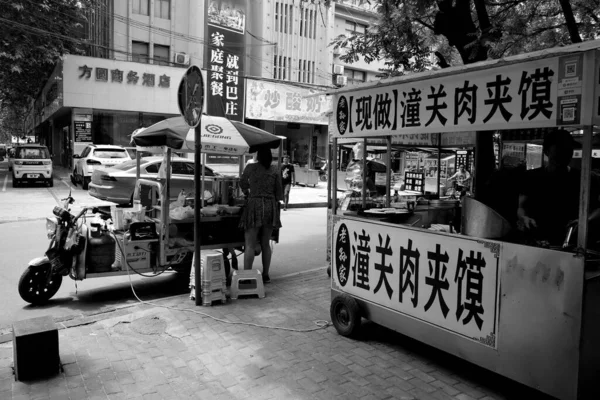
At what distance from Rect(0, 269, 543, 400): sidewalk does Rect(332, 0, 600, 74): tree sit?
433 cm

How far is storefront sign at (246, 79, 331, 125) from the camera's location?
24.9 meters

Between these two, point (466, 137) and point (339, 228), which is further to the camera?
point (466, 137)

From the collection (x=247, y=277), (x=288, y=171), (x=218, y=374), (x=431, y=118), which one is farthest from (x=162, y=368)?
(x=288, y=171)

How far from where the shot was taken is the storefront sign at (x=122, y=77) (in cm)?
2100

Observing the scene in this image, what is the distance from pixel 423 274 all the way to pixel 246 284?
2526 millimetres

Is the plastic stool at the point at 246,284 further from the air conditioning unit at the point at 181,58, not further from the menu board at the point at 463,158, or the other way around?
the air conditioning unit at the point at 181,58

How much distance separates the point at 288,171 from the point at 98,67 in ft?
37.1

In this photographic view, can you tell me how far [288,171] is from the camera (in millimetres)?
15516

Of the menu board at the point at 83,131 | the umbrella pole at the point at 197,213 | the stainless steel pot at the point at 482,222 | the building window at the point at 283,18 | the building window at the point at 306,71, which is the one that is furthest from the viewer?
the building window at the point at 306,71

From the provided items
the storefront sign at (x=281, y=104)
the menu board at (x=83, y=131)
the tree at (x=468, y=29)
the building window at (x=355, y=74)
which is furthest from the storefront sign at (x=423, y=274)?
the building window at (x=355, y=74)

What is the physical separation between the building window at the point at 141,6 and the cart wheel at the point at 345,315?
24.0 meters

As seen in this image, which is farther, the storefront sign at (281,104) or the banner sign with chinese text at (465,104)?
the storefront sign at (281,104)

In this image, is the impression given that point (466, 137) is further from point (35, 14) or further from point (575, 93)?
point (35, 14)

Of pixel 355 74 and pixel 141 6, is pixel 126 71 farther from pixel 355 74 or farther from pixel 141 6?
pixel 355 74
